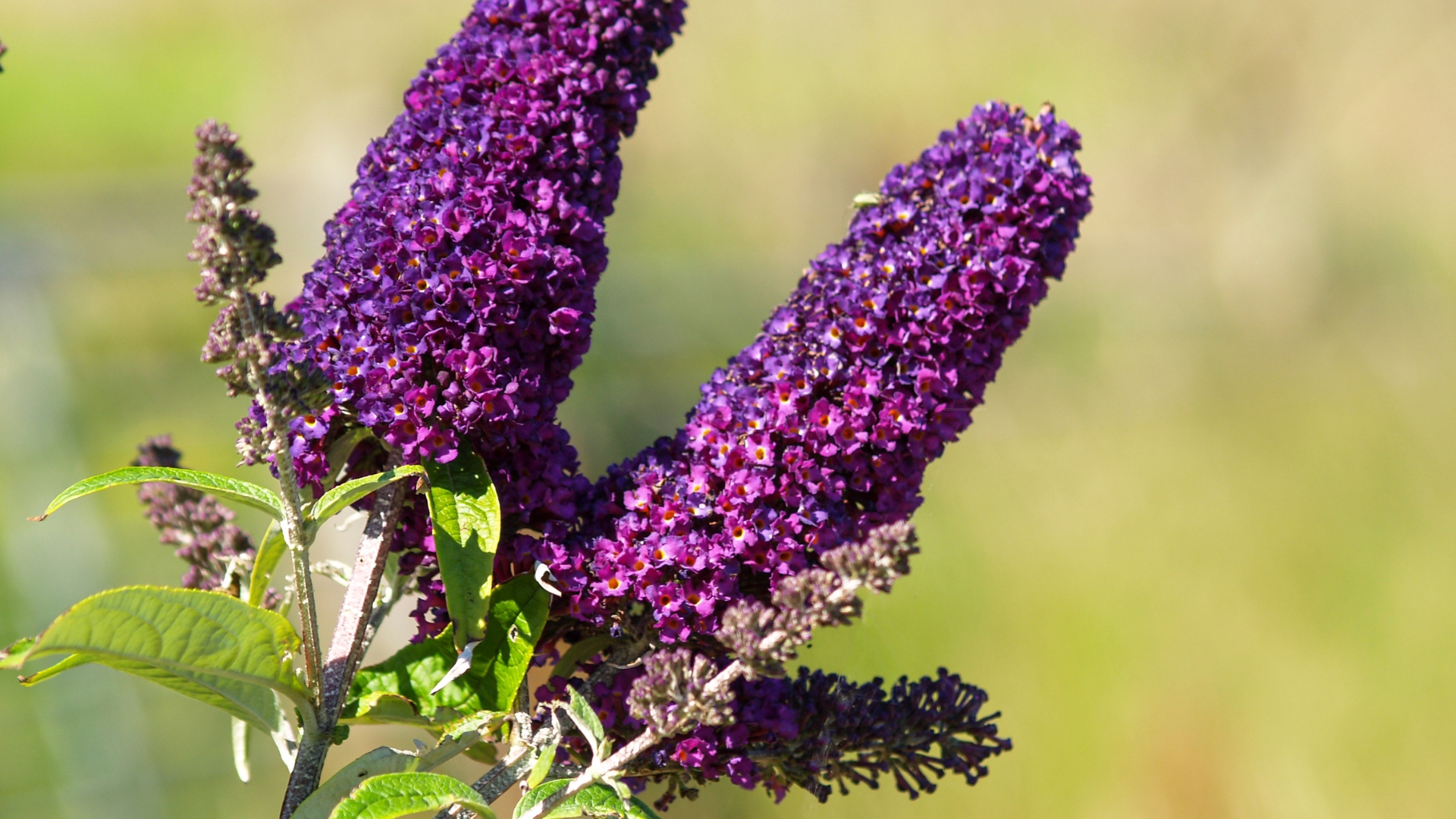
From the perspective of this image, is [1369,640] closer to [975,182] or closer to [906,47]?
[906,47]

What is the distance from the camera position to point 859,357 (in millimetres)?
849

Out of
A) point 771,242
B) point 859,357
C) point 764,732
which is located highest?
point 771,242

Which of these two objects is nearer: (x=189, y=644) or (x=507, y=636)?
(x=189, y=644)

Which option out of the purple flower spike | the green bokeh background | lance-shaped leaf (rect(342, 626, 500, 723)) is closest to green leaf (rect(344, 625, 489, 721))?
lance-shaped leaf (rect(342, 626, 500, 723))

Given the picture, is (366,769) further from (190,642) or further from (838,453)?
(838,453)

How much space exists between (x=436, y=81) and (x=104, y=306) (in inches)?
154

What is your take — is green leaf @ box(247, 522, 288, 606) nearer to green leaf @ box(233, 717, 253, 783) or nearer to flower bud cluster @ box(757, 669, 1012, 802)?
green leaf @ box(233, 717, 253, 783)

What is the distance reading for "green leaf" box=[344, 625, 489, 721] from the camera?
0.81 meters

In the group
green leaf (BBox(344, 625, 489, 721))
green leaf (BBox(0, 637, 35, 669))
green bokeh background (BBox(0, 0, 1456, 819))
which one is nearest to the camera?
green leaf (BBox(0, 637, 35, 669))

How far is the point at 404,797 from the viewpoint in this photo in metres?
0.67

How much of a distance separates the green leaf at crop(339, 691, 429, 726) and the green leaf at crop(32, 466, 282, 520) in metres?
0.14

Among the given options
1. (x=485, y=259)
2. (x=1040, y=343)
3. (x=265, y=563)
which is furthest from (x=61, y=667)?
(x=1040, y=343)

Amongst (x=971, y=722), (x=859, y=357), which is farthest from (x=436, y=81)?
(x=971, y=722)

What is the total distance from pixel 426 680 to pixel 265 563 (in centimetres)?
15
